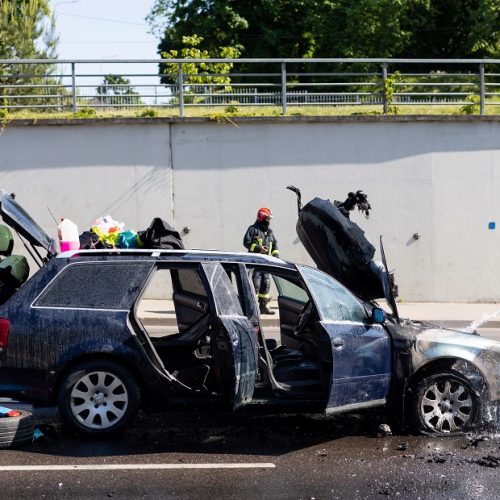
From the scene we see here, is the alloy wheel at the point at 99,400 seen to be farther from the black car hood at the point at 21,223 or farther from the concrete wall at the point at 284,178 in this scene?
the concrete wall at the point at 284,178

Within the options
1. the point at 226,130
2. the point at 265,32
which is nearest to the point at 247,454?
the point at 226,130

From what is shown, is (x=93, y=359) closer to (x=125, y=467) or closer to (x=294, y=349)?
(x=125, y=467)

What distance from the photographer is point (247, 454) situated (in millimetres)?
7430

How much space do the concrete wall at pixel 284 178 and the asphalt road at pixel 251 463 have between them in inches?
426

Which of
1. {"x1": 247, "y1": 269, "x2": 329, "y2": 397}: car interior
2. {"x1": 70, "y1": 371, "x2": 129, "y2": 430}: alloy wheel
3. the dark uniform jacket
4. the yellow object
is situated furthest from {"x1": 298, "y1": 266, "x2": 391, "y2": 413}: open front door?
the dark uniform jacket

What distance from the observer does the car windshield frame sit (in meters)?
7.88

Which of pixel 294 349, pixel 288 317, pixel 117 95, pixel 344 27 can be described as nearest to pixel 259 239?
pixel 117 95

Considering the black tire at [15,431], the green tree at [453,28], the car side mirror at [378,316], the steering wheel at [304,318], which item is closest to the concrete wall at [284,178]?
the steering wheel at [304,318]

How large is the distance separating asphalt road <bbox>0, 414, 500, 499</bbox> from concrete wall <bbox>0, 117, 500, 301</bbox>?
35.5 feet

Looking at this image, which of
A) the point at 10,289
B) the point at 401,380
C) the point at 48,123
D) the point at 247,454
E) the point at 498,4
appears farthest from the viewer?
the point at 498,4

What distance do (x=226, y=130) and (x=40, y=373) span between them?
39.4ft

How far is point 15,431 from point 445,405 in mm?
3388

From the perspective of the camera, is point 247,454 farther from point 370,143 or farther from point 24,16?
point 24,16

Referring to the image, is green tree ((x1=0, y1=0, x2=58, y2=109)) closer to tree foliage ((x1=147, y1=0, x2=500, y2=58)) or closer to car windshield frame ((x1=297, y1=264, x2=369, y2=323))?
tree foliage ((x1=147, y1=0, x2=500, y2=58))
